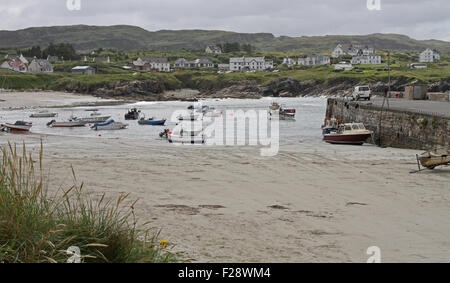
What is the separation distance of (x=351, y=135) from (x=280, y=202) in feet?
64.6

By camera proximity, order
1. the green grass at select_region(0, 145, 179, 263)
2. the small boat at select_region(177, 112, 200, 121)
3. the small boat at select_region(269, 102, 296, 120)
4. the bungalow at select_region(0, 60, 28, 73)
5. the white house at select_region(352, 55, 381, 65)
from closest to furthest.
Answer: the green grass at select_region(0, 145, 179, 263), the small boat at select_region(269, 102, 296, 120), the small boat at select_region(177, 112, 200, 121), the bungalow at select_region(0, 60, 28, 73), the white house at select_region(352, 55, 381, 65)

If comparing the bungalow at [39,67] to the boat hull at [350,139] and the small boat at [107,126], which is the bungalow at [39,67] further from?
the boat hull at [350,139]

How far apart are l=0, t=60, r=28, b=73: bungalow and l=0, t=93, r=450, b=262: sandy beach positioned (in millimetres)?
128494

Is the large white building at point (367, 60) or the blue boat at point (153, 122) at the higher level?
the large white building at point (367, 60)

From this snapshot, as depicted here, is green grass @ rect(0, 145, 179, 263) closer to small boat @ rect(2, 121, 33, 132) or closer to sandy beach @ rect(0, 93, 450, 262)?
sandy beach @ rect(0, 93, 450, 262)

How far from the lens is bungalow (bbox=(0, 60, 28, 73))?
139m

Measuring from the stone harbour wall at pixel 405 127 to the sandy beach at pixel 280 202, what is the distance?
113 inches

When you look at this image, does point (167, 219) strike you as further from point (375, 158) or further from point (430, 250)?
point (375, 158)

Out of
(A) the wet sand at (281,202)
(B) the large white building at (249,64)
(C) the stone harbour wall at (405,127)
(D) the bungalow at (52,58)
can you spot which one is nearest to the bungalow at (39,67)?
(D) the bungalow at (52,58)

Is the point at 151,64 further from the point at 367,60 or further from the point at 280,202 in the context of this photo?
the point at 280,202

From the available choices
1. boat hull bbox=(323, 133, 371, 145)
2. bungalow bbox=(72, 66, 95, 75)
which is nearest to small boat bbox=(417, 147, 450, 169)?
boat hull bbox=(323, 133, 371, 145)

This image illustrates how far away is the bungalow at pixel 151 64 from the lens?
536 ft

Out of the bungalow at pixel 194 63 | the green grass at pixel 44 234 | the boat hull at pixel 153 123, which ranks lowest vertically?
the boat hull at pixel 153 123
